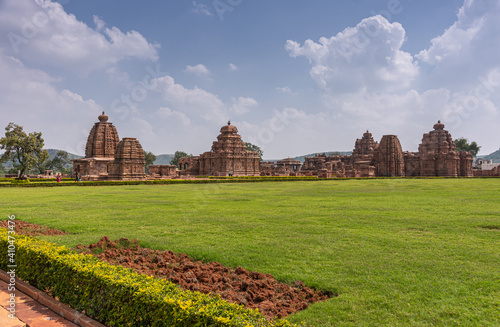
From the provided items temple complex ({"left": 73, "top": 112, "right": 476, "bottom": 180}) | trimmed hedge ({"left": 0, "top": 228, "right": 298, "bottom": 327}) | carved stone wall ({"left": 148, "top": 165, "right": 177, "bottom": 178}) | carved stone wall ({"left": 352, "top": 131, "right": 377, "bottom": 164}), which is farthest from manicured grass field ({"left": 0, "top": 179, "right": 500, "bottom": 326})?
carved stone wall ({"left": 352, "top": 131, "right": 377, "bottom": 164})

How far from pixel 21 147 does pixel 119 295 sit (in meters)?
52.9

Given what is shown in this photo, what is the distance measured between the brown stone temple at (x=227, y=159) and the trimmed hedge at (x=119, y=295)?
170 ft

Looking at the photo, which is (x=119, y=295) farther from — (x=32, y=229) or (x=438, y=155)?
(x=438, y=155)

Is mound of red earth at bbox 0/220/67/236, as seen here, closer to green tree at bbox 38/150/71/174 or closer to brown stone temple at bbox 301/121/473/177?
brown stone temple at bbox 301/121/473/177

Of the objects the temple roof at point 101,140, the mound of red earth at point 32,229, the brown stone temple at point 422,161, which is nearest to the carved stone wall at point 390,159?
the brown stone temple at point 422,161

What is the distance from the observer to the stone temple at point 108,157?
39.2 m

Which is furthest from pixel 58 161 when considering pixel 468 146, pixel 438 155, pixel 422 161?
pixel 468 146

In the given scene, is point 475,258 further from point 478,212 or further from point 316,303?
point 478,212

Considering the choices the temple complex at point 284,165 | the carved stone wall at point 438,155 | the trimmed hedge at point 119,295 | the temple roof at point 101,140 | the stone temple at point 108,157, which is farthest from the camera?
the temple complex at point 284,165

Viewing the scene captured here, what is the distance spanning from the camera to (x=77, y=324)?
3951 millimetres

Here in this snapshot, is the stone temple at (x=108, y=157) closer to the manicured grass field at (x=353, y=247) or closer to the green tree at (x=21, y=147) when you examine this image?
the green tree at (x=21, y=147)

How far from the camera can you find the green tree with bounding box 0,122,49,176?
45.0m

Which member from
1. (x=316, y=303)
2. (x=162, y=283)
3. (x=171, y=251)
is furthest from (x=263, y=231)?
(x=162, y=283)

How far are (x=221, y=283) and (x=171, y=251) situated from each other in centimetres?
193
